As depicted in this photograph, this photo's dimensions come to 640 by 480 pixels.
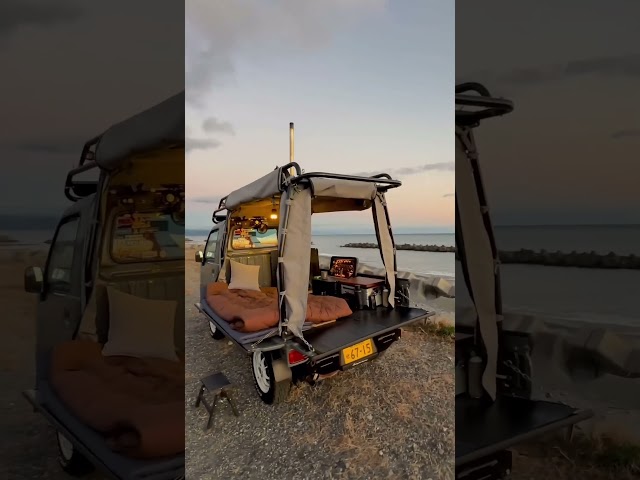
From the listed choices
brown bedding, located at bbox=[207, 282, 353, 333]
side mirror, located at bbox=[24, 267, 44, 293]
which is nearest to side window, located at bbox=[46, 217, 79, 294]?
side mirror, located at bbox=[24, 267, 44, 293]

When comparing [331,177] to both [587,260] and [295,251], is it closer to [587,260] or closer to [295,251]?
[295,251]

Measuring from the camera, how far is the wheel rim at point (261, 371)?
8.41 ft

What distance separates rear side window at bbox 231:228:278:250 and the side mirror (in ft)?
12.5

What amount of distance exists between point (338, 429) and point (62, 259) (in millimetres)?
2177

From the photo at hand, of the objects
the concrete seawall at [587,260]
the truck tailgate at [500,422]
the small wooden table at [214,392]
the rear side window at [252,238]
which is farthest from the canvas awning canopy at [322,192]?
the concrete seawall at [587,260]

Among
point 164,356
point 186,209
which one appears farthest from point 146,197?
point 164,356

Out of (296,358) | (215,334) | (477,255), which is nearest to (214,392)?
(296,358)

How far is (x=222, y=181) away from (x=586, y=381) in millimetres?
3530

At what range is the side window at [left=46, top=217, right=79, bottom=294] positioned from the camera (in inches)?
17.2

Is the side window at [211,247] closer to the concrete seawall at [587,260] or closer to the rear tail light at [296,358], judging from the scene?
the rear tail light at [296,358]

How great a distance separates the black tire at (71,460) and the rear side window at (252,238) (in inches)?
151

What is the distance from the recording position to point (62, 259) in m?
0.46

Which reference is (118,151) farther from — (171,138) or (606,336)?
(606,336)

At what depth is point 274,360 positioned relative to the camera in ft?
7.78
